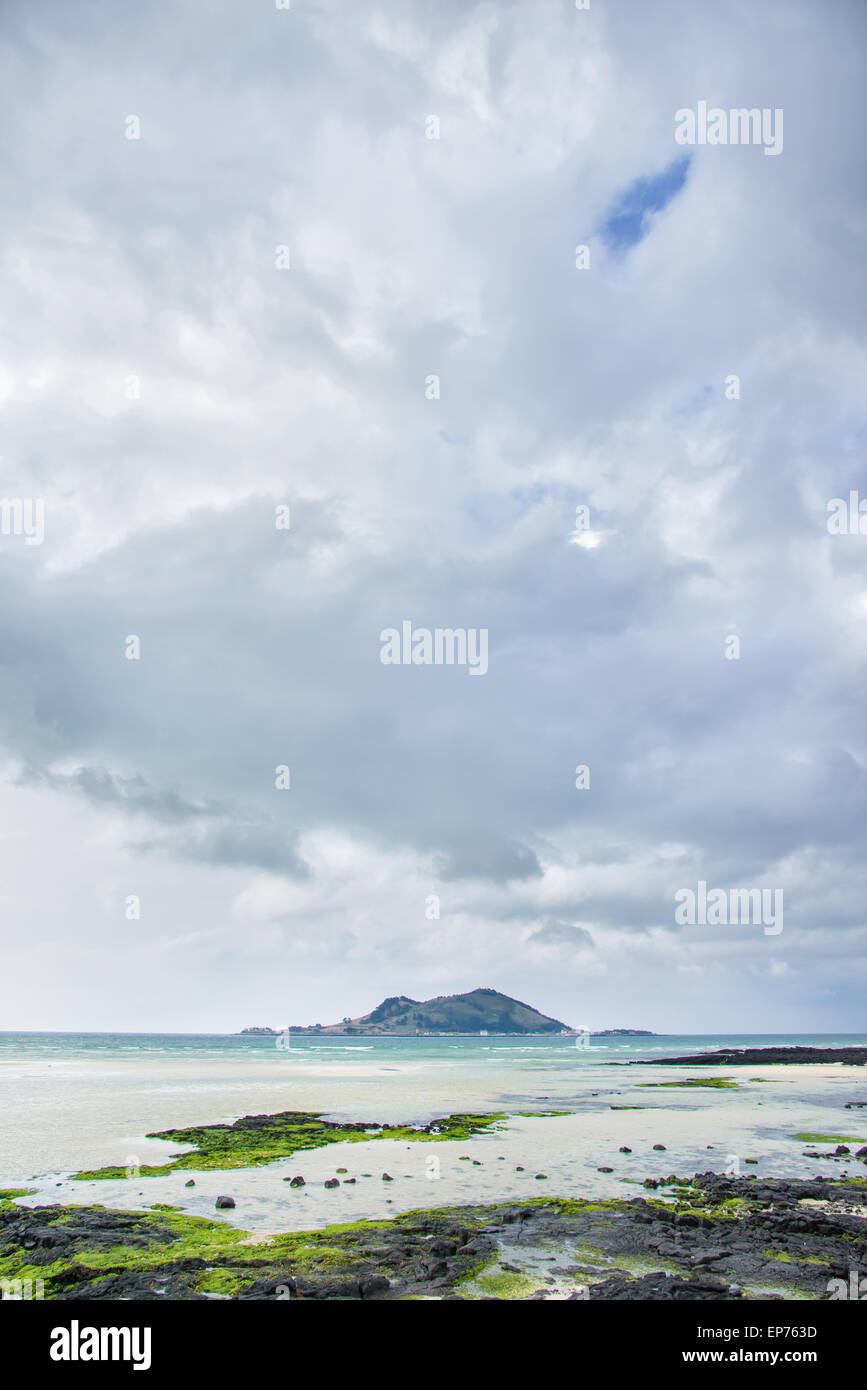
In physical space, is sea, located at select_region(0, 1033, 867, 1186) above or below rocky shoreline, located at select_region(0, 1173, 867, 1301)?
below

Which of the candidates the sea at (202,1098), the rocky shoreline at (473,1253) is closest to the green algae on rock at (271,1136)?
the sea at (202,1098)

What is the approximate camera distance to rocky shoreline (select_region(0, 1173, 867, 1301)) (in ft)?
46.5

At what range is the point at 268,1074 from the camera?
8475cm

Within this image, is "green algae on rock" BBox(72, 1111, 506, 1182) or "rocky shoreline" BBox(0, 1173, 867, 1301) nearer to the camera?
"rocky shoreline" BBox(0, 1173, 867, 1301)

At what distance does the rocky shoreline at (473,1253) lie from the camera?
14188 millimetres

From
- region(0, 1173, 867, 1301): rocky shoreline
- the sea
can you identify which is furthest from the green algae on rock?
region(0, 1173, 867, 1301): rocky shoreline

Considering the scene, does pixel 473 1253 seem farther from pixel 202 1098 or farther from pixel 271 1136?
pixel 202 1098

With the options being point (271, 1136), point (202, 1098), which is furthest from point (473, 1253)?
point (202, 1098)

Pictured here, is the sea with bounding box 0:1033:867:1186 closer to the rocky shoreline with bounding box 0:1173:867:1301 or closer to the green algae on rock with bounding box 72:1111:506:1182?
the green algae on rock with bounding box 72:1111:506:1182

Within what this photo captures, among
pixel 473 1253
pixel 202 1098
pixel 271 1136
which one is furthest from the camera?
pixel 202 1098

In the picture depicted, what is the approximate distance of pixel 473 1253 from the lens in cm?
1633

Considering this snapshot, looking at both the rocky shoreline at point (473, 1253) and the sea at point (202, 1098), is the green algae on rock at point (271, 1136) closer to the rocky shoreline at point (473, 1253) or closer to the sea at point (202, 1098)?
the sea at point (202, 1098)

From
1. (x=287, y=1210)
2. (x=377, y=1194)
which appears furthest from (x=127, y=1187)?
(x=377, y=1194)
